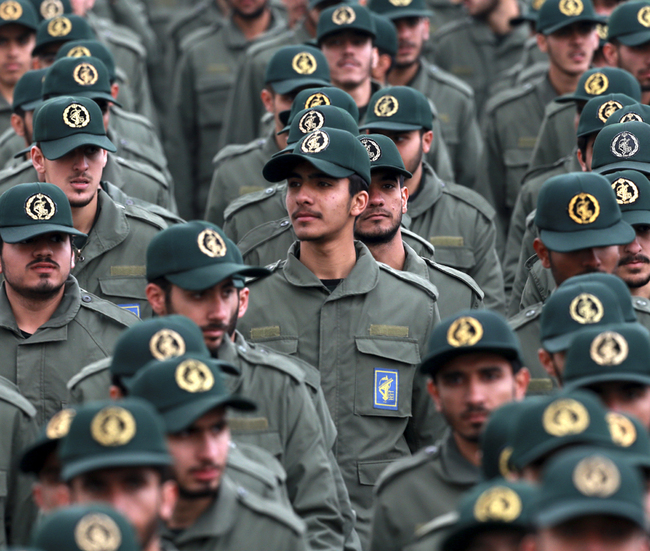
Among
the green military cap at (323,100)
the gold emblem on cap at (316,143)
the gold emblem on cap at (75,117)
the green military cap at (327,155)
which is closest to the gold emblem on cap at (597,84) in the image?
the green military cap at (323,100)

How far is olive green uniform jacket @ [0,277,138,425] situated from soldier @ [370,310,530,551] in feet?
6.71

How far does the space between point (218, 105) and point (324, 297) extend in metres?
6.54

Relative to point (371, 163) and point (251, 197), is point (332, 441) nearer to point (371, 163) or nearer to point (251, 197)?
point (371, 163)

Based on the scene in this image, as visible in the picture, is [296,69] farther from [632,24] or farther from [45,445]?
[45,445]

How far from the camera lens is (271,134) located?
1031cm

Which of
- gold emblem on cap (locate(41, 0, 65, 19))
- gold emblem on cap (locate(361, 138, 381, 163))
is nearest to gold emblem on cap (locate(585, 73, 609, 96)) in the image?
gold emblem on cap (locate(361, 138, 381, 163))

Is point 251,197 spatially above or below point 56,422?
above

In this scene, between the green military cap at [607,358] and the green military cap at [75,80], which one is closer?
the green military cap at [607,358]

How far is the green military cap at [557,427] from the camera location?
5.10 meters

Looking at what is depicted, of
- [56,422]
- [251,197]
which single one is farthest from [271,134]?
[56,422]

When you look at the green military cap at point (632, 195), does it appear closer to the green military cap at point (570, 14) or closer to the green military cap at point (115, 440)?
the green military cap at point (570, 14)

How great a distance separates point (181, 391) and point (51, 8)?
284 inches

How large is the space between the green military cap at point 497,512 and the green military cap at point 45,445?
→ 1.57 m

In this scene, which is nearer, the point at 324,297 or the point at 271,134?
the point at 324,297
